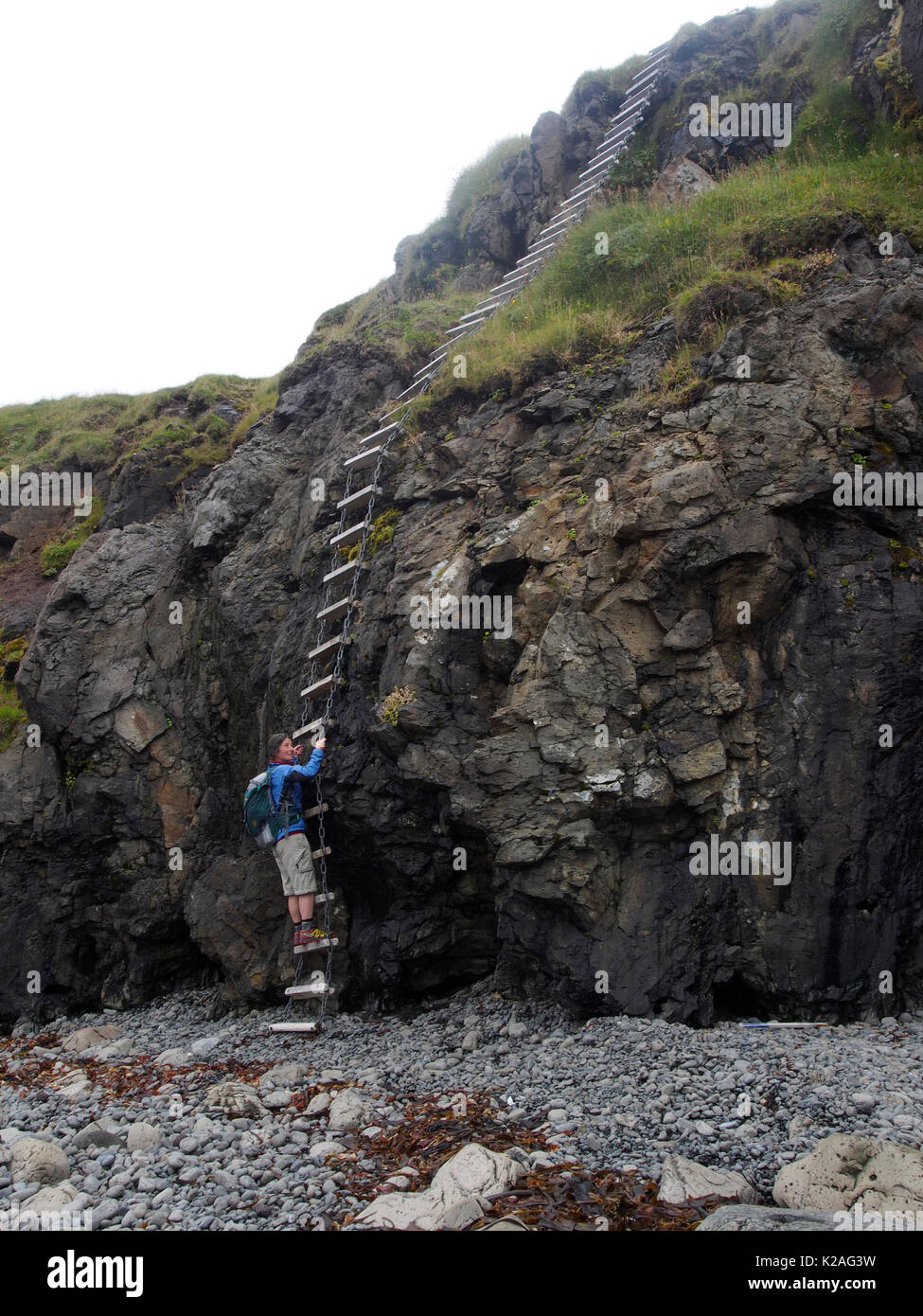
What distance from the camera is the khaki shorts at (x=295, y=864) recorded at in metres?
11.1

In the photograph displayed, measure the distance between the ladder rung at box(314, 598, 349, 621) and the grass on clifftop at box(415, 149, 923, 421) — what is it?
3687 mm

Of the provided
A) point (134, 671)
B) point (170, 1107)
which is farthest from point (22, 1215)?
point (134, 671)

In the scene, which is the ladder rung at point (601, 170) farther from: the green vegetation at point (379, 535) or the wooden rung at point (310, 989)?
the wooden rung at point (310, 989)

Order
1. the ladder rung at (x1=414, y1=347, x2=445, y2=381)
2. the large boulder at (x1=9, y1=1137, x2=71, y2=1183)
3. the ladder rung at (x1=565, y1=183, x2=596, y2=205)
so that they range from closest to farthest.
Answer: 1. the large boulder at (x1=9, y1=1137, x2=71, y2=1183)
2. the ladder rung at (x1=414, y1=347, x2=445, y2=381)
3. the ladder rung at (x1=565, y1=183, x2=596, y2=205)

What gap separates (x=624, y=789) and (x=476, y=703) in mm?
2278

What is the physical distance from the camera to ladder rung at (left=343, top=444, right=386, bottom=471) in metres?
14.1

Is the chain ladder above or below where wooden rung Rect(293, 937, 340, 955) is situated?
above

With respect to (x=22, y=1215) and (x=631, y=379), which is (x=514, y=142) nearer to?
(x=631, y=379)

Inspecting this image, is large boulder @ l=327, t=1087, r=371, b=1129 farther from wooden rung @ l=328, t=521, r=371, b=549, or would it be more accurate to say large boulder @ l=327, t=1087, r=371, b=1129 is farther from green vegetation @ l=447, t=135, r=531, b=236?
green vegetation @ l=447, t=135, r=531, b=236

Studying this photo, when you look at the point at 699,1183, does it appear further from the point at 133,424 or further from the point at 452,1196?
the point at 133,424

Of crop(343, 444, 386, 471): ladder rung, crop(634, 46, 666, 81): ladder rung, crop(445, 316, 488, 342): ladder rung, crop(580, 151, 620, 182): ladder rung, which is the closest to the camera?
crop(343, 444, 386, 471): ladder rung

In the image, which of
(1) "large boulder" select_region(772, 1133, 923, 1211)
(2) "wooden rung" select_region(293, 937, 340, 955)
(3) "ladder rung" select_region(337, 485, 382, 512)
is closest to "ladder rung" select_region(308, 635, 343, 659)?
(3) "ladder rung" select_region(337, 485, 382, 512)

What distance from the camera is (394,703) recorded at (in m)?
10.7

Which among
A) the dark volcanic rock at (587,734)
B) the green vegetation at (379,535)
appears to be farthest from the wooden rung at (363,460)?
the green vegetation at (379,535)
